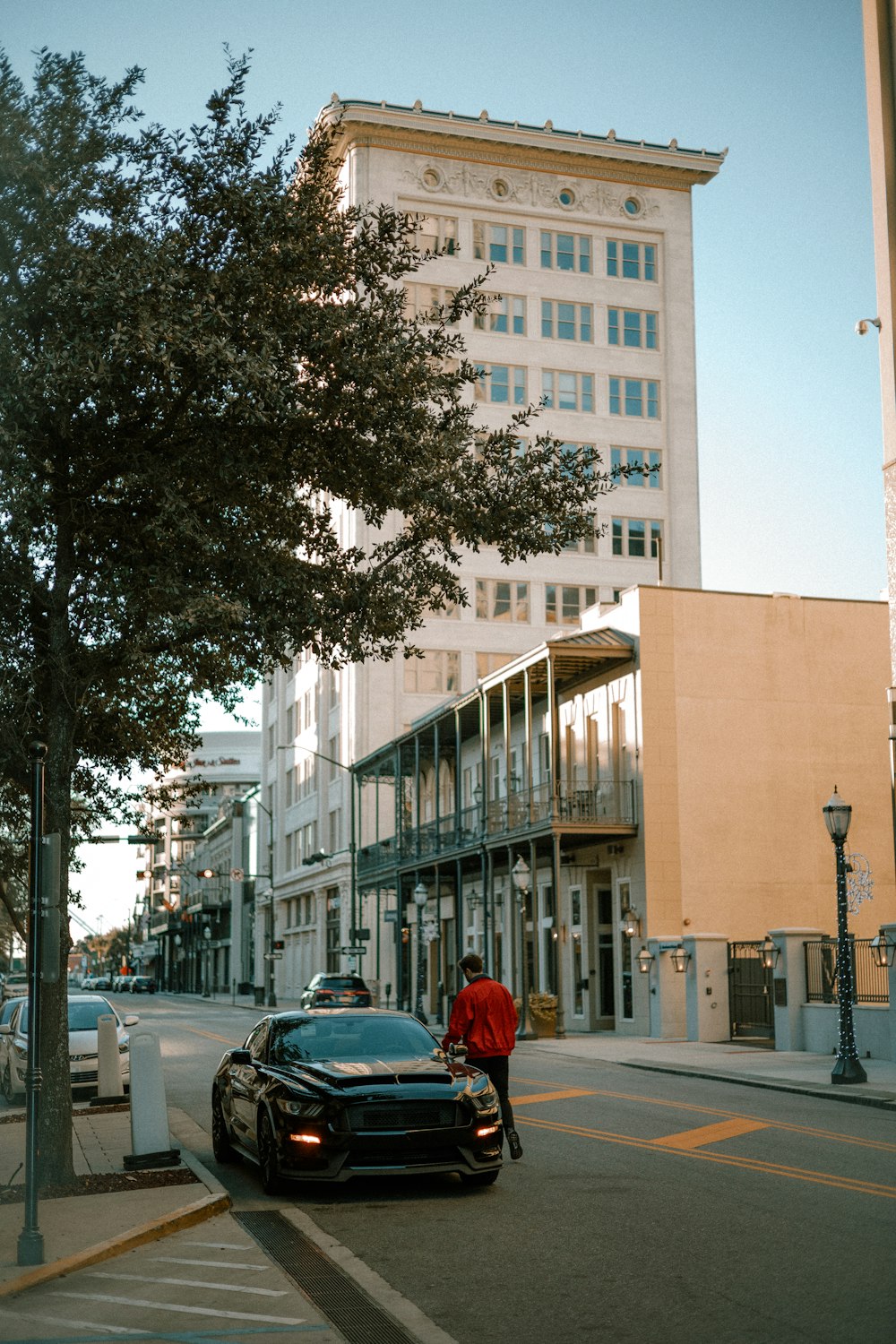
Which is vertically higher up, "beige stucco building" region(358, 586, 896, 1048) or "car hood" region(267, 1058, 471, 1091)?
"beige stucco building" region(358, 586, 896, 1048)

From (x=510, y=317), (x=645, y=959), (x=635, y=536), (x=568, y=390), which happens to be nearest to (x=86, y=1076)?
(x=645, y=959)

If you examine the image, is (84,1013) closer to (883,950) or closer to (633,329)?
(883,950)

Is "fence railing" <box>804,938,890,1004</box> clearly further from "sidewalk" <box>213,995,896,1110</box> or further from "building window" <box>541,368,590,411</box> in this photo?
"building window" <box>541,368,590,411</box>

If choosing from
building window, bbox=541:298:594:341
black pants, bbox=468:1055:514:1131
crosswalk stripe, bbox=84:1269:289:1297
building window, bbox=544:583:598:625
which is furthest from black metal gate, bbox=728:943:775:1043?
building window, bbox=541:298:594:341

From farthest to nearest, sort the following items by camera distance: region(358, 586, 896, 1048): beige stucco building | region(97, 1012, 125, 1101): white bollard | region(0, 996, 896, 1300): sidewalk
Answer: region(358, 586, 896, 1048): beige stucco building → region(97, 1012, 125, 1101): white bollard → region(0, 996, 896, 1300): sidewalk

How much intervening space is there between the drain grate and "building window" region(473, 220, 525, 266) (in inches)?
2420

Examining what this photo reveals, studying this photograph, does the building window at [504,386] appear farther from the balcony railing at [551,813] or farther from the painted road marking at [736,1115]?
the painted road marking at [736,1115]

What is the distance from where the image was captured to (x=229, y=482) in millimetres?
12750

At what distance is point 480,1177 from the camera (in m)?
11.2

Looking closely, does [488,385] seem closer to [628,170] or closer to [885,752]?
[628,170]

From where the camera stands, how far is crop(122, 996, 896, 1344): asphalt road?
7.19m

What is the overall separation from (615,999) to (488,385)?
117ft

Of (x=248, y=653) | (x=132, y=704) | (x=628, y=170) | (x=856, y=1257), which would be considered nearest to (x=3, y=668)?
(x=248, y=653)

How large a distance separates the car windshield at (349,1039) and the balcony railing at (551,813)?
21.9 m
